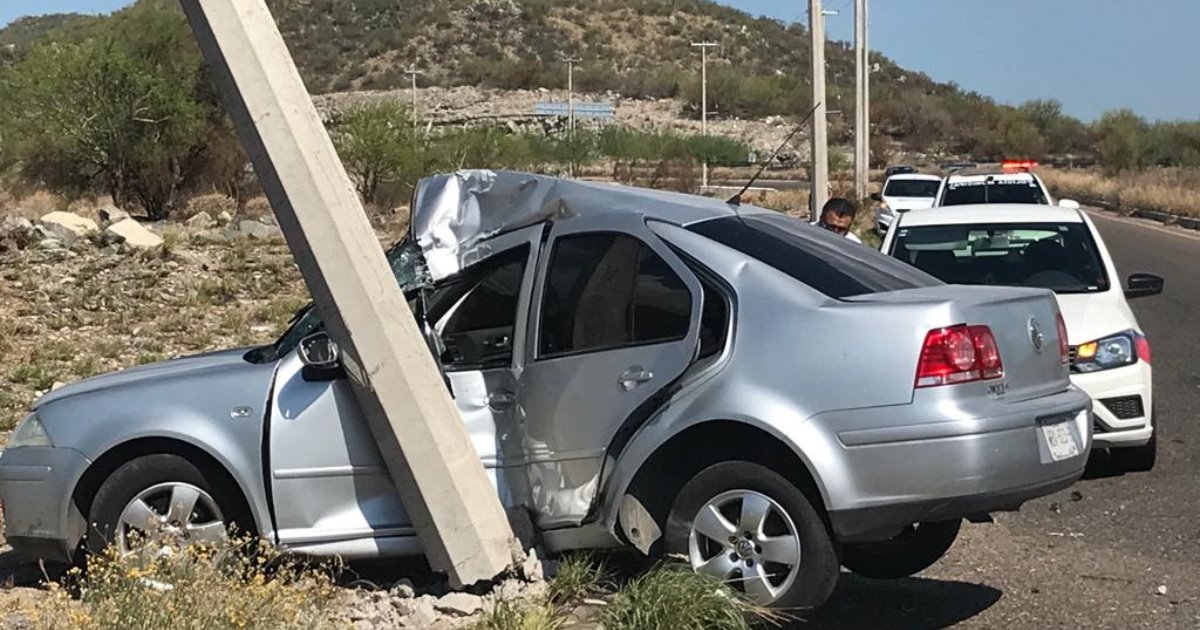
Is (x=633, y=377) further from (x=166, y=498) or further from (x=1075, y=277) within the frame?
(x=1075, y=277)

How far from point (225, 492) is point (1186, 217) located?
36326mm

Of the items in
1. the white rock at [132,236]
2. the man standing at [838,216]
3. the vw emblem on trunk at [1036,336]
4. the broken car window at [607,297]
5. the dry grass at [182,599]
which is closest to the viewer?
the dry grass at [182,599]

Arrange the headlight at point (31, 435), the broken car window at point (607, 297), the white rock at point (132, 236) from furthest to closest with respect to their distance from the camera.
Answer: the white rock at point (132, 236) → the headlight at point (31, 435) → the broken car window at point (607, 297)

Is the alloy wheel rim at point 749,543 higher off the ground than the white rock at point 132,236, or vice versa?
the white rock at point 132,236

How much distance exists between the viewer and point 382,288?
577 centimetres

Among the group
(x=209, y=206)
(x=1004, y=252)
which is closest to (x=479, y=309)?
(x=1004, y=252)

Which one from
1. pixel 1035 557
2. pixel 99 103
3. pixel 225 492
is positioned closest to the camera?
pixel 225 492

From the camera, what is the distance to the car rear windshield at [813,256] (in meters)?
5.56

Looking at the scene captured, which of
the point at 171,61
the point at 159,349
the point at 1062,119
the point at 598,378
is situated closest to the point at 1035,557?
the point at 598,378

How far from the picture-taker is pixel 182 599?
14.5 feet

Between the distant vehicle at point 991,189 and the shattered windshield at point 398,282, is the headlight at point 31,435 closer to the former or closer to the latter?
the shattered windshield at point 398,282

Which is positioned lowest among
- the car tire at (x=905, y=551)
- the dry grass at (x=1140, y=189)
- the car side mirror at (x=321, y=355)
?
the dry grass at (x=1140, y=189)

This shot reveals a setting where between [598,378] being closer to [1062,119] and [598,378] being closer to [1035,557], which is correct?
[1035,557]

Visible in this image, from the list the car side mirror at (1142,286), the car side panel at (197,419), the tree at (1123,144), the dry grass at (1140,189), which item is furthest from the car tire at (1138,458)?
the tree at (1123,144)
